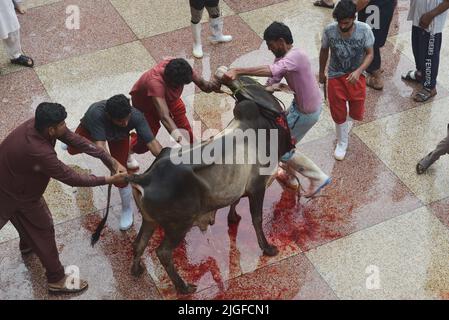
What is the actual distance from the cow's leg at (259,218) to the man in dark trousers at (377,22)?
108 inches

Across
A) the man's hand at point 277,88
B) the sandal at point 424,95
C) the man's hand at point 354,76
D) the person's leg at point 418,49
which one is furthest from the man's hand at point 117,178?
the person's leg at point 418,49

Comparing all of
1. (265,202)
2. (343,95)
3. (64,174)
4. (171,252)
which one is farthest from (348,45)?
(64,174)

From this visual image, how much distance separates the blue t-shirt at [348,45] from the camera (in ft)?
20.1

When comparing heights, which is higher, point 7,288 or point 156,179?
point 156,179

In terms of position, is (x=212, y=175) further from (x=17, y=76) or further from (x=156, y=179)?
(x=17, y=76)

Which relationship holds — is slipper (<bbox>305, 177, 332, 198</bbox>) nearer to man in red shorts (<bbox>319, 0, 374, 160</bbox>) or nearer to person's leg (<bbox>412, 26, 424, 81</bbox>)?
man in red shorts (<bbox>319, 0, 374, 160</bbox>)

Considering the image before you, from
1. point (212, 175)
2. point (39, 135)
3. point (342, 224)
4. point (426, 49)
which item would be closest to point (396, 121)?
point (426, 49)

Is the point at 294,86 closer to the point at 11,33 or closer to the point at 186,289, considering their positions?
the point at 186,289

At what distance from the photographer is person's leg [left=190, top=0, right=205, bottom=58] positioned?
7.77 m

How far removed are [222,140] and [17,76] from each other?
381 cm

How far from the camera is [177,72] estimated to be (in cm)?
553

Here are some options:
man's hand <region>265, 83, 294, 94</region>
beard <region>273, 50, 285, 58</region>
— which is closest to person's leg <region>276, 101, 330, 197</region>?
man's hand <region>265, 83, 294, 94</region>

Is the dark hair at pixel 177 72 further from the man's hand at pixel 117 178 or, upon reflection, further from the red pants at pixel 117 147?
the man's hand at pixel 117 178
